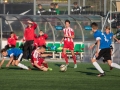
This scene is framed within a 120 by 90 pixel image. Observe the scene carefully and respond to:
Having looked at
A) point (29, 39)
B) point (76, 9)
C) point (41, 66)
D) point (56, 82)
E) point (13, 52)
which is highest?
point (76, 9)

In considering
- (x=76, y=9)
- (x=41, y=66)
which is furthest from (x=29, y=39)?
(x=76, y=9)

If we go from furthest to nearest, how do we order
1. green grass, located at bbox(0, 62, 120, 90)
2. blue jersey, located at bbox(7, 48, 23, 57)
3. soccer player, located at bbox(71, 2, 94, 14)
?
soccer player, located at bbox(71, 2, 94, 14) < blue jersey, located at bbox(7, 48, 23, 57) < green grass, located at bbox(0, 62, 120, 90)

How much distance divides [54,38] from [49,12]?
3.00 m

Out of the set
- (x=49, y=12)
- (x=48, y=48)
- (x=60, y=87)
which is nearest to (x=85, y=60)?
(x=48, y=48)

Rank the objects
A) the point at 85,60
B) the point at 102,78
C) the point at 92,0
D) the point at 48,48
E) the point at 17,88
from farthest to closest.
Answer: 1. the point at 92,0
2. the point at 48,48
3. the point at 85,60
4. the point at 102,78
5. the point at 17,88

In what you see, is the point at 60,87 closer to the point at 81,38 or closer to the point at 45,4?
the point at 81,38

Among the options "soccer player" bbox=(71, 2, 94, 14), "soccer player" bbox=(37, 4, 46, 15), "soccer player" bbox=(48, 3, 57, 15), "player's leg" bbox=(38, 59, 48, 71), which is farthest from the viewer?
"soccer player" bbox=(48, 3, 57, 15)

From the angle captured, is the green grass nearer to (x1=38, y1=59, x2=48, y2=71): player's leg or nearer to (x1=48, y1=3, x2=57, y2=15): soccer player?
(x1=38, y1=59, x2=48, y2=71): player's leg

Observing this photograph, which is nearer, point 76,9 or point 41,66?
point 41,66

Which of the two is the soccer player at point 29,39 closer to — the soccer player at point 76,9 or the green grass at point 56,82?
the green grass at point 56,82

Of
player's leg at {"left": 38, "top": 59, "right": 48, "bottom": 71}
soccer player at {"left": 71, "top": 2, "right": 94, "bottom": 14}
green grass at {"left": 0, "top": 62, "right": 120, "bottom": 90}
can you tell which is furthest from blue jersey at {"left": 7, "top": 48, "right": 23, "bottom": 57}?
soccer player at {"left": 71, "top": 2, "right": 94, "bottom": 14}

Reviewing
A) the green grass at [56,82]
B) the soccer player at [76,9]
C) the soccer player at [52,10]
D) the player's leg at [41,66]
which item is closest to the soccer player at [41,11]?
the soccer player at [52,10]

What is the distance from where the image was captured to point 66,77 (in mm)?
19297

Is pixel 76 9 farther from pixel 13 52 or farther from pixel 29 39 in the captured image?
pixel 13 52
